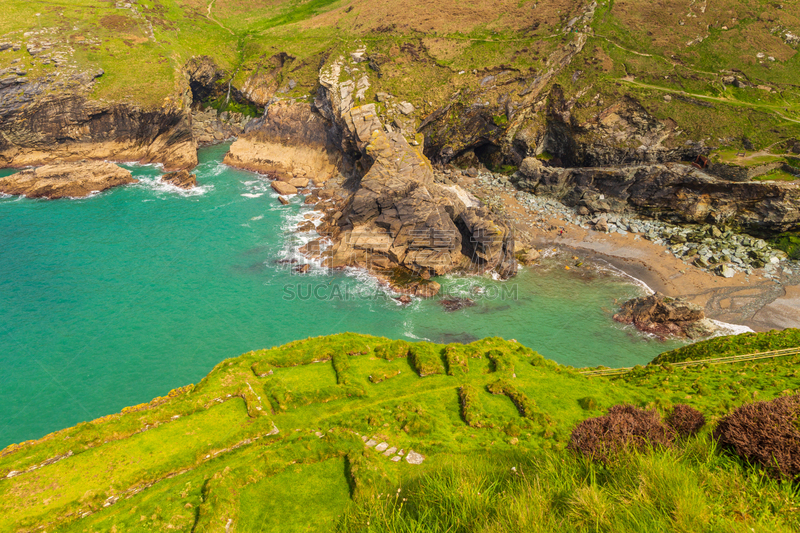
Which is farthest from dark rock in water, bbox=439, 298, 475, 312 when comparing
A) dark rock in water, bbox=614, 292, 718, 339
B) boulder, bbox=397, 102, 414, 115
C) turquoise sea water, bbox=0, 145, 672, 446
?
boulder, bbox=397, 102, 414, 115

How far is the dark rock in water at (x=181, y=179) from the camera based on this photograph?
209ft

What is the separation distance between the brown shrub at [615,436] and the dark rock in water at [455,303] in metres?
28.8

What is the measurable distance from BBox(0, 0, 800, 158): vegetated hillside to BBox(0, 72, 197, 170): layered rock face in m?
2.27

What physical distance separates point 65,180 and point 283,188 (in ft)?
106

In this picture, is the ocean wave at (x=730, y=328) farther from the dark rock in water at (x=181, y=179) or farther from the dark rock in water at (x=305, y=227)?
the dark rock in water at (x=181, y=179)

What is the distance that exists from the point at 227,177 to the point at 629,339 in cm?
6448

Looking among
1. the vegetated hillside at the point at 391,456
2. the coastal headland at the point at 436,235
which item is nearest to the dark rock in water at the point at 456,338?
the coastal headland at the point at 436,235

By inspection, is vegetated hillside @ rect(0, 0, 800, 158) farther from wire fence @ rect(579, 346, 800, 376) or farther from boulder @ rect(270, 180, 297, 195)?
wire fence @ rect(579, 346, 800, 376)

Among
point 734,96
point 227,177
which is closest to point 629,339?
point 734,96

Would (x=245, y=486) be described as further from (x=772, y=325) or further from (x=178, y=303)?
(x=772, y=325)

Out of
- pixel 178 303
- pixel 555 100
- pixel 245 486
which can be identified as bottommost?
pixel 178 303

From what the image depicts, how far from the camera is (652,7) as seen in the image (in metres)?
78.2

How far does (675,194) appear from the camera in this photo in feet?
173

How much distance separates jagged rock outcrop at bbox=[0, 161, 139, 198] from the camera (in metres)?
58.2
